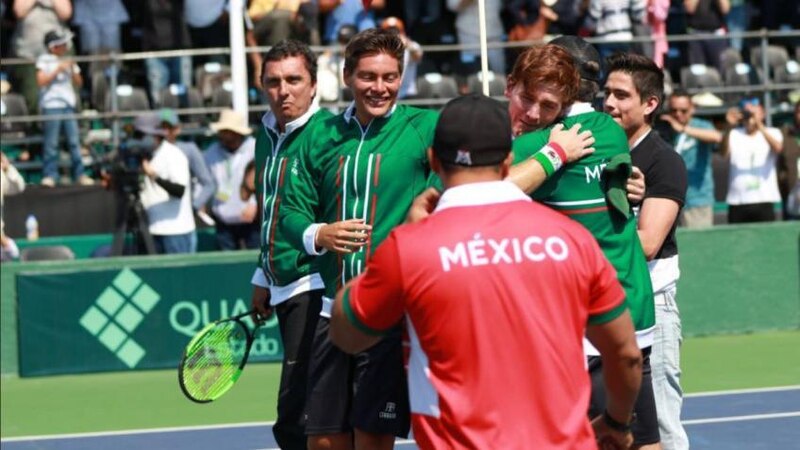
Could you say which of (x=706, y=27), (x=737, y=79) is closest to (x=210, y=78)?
(x=706, y=27)

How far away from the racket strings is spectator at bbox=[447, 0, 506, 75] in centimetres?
1072

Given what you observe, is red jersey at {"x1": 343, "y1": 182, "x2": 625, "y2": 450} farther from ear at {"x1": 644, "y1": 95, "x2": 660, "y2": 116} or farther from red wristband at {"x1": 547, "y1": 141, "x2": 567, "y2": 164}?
ear at {"x1": 644, "y1": 95, "x2": 660, "y2": 116}

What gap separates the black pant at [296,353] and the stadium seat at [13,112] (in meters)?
10.5

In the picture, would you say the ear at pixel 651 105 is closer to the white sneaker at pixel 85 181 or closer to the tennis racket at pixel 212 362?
the tennis racket at pixel 212 362

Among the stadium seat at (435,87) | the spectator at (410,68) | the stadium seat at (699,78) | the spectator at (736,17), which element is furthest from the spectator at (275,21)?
the spectator at (736,17)

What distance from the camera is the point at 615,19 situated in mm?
17812

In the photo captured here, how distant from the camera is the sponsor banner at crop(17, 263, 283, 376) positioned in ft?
46.5

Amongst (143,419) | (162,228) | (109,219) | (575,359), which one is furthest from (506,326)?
(109,219)

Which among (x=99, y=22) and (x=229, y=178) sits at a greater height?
(x=99, y=22)

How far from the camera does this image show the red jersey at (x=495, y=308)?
4000 millimetres

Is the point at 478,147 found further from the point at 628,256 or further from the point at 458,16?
the point at 458,16

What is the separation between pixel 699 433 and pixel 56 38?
9.32 metres

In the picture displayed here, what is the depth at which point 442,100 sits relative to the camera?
1756 centimetres

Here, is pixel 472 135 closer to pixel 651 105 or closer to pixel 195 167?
pixel 651 105
